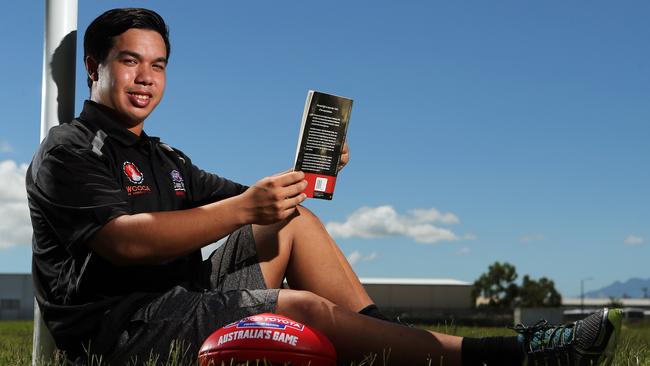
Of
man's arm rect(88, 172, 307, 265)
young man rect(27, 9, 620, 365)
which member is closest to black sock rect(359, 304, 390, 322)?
young man rect(27, 9, 620, 365)

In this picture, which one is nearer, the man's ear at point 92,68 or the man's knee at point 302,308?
the man's knee at point 302,308

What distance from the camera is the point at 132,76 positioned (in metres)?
4.05

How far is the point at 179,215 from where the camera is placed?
3.60m

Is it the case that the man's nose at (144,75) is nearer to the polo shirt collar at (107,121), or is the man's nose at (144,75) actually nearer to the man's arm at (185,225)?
the polo shirt collar at (107,121)

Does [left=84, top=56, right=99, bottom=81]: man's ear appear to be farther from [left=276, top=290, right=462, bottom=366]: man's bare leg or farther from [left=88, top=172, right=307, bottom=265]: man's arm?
[left=276, top=290, right=462, bottom=366]: man's bare leg

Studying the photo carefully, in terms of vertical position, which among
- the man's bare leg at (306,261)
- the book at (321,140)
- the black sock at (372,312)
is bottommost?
the black sock at (372,312)

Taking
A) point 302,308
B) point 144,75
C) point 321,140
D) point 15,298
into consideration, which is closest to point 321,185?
point 321,140

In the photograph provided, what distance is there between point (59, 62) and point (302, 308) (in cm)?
212

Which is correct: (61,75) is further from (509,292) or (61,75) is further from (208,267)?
(509,292)

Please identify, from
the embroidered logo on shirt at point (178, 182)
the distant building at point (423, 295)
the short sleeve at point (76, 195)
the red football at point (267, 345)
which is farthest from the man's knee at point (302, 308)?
the distant building at point (423, 295)

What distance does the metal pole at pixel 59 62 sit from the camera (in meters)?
4.57

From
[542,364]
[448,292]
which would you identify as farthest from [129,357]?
[448,292]

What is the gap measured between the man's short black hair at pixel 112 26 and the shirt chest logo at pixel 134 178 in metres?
0.61

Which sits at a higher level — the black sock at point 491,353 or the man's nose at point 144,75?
the man's nose at point 144,75
